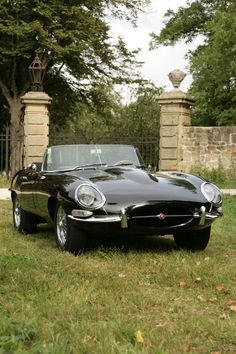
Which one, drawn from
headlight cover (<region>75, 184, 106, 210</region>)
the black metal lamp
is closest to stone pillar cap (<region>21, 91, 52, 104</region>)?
the black metal lamp

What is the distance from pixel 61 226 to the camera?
616 cm

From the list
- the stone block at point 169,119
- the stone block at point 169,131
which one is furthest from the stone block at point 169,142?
the stone block at point 169,119

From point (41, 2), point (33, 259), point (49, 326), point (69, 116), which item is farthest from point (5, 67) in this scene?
point (49, 326)

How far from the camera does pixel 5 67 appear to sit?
24938 mm

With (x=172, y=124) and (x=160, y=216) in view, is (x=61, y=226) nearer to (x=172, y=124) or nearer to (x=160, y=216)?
(x=160, y=216)

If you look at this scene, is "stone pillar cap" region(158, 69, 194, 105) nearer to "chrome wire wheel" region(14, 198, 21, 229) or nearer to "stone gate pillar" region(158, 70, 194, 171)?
→ "stone gate pillar" region(158, 70, 194, 171)

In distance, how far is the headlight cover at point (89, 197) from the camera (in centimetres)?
561

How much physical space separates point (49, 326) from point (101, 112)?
25635 millimetres

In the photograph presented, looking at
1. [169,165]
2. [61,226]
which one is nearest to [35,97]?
[169,165]

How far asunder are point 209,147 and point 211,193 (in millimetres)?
11020

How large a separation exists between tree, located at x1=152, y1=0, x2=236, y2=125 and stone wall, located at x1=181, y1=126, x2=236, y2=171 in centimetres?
781

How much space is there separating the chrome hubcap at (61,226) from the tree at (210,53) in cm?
1857

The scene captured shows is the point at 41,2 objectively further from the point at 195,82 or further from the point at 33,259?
the point at 33,259

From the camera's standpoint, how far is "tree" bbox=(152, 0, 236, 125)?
952 inches
